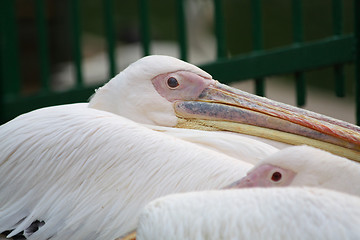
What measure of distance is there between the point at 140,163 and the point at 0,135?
0.66 metres

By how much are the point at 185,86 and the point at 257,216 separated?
1297 millimetres

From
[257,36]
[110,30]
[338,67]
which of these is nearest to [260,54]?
[257,36]

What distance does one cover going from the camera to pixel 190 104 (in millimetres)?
3139

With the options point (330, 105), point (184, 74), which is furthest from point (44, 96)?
point (330, 105)

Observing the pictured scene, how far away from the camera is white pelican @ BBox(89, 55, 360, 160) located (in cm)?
298

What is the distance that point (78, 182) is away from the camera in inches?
107

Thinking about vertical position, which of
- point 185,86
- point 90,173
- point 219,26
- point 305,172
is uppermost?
point 219,26

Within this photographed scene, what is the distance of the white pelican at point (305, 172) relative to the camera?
7.26ft

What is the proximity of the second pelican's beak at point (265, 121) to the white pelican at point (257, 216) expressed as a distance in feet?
2.94

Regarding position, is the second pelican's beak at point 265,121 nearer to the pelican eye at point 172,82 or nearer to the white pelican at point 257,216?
the pelican eye at point 172,82

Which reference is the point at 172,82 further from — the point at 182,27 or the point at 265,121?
the point at 182,27

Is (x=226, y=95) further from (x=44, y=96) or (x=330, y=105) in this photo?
(x=330, y=105)

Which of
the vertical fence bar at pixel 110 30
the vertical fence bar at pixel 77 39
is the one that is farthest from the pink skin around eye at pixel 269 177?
the vertical fence bar at pixel 77 39

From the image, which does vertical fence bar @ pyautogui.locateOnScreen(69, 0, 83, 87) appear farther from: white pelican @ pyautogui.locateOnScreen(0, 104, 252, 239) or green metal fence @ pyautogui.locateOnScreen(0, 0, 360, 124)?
white pelican @ pyautogui.locateOnScreen(0, 104, 252, 239)
